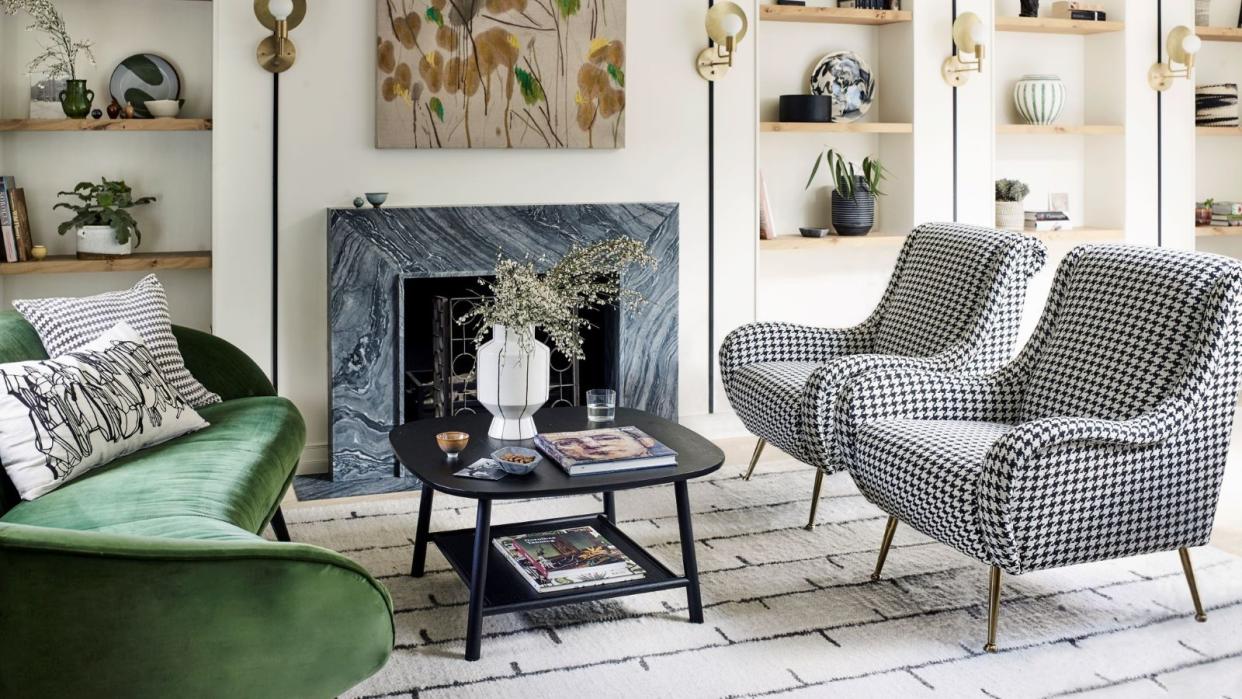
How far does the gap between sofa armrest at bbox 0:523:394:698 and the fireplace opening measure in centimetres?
252

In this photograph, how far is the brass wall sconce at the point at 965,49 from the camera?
5.21 m

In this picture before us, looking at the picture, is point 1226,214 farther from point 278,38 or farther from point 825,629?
point 278,38

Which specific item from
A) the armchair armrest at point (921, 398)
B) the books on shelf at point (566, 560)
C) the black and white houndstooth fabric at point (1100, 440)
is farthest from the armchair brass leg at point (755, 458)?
the books on shelf at point (566, 560)

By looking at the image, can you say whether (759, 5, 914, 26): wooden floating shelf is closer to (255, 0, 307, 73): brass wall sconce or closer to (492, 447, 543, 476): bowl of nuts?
(255, 0, 307, 73): brass wall sconce

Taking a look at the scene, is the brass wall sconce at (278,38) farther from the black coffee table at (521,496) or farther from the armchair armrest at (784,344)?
the armchair armrest at (784,344)

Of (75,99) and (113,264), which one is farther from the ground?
(75,99)

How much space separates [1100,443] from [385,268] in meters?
2.53

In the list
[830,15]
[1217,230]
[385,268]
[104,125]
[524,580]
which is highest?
[830,15]

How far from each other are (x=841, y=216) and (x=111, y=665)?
3982mm

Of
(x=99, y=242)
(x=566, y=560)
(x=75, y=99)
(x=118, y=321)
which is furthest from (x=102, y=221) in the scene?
(x=566, y=560)

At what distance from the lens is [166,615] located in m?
1.85

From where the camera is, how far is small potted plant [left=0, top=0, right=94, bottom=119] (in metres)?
4.21

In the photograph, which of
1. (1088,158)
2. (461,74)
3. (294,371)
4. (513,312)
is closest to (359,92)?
(461,74)

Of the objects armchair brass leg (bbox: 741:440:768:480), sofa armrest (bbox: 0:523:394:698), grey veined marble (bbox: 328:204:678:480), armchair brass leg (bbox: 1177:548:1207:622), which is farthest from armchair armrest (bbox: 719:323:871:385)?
sofa armrest (bbox: 0:523:394:698)
